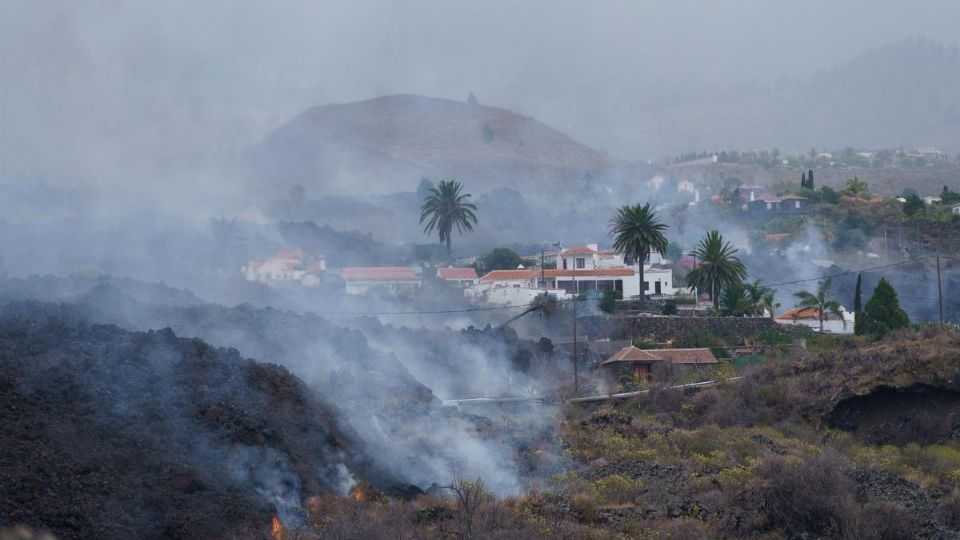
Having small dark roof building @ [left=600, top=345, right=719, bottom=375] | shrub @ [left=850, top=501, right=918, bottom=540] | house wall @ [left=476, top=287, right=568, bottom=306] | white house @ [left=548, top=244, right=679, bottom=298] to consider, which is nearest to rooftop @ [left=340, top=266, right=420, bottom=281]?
house wall @ [left=476, top=287, right=568, bottom=306]

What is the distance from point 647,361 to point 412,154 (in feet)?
415

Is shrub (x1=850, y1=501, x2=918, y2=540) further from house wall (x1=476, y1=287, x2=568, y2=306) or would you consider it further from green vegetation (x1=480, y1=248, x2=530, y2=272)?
green vegetation (x1=480, y1=248, x2=530, y2=272)

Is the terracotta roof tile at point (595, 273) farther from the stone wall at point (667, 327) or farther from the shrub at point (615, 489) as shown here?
the shrub at point (615, 489)

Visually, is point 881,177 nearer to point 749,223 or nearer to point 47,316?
point 749,223

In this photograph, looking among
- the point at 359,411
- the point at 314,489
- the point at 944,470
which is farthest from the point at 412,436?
the point at 944,470

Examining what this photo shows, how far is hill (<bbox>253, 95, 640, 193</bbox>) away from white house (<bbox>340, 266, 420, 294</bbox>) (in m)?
73.3

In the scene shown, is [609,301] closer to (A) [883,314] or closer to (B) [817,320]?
(B) [817,320]

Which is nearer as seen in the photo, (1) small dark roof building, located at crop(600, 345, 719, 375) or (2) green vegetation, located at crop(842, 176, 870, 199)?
(1) small dark roof building, located at crop(600, 345, 719, 375)

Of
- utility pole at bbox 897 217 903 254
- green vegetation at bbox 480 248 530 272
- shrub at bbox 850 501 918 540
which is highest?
utility pole at bbox 897 217 903 254

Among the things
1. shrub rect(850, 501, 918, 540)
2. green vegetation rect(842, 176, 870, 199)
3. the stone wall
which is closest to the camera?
shrub rect(850, 501, 918, 540)

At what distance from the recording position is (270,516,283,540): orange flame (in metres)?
24.2

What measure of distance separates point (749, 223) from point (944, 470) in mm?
67142

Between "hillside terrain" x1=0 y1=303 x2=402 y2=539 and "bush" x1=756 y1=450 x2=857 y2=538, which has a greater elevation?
"hillside terrain" x1=0 y1=303 x2=402 y2=539

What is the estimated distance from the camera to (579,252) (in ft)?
249
